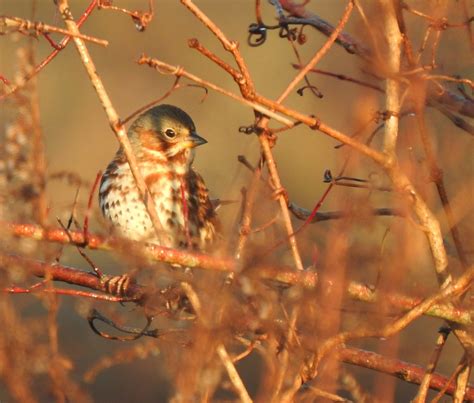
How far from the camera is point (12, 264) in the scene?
2.56 meters

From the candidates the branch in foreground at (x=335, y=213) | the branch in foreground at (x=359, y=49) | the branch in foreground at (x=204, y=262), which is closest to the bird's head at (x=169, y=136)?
the branch in foreground at (x=359, y=49)

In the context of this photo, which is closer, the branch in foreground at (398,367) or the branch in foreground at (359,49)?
the branch in foreground at (398,367)

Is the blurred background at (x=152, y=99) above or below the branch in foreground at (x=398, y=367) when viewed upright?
above

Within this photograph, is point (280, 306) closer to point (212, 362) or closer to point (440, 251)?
point (212, 362)

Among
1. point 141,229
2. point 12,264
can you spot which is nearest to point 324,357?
point 12,264

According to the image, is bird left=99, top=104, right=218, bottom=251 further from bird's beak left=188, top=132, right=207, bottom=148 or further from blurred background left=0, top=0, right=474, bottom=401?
blurred background left=0, top=0, right=474, bottom=401

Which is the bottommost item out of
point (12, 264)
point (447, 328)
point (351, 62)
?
point (447, 328)

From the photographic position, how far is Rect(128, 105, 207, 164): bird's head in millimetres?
5066

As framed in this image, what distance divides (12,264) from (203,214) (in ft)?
6.92

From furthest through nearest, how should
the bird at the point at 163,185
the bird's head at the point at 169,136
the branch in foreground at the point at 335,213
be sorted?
the bird's head at the point at 169,136
the bird at the point at 163,185
the branch in foreground at the point at 335,213

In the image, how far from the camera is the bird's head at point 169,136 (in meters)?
5.07

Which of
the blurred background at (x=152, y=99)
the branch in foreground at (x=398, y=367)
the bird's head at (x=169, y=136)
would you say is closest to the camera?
the branch in foreground at (x=398, y=367)

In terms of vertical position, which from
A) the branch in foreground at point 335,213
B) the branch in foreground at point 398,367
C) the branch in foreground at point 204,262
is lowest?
the branch in foreground at point 398,367

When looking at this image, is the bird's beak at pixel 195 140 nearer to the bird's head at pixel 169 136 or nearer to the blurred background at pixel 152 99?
the bird's head at pixel 169 136
